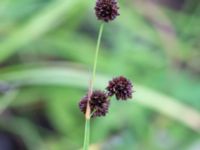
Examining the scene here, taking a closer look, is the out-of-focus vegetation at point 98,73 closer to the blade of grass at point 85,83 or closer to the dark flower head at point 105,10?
the blade of grass at point 85,83

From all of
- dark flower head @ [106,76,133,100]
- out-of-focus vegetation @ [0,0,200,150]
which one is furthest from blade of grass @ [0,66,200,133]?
dark flower head @ [106,76,133,100]

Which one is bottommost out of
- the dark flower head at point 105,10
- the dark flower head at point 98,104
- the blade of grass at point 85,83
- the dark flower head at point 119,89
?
the dark flower head at point 98,104

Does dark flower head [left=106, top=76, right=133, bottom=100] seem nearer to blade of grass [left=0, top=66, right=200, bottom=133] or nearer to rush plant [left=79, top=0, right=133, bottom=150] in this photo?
rush plant [left=79, top=0, right=133, bottom=150]

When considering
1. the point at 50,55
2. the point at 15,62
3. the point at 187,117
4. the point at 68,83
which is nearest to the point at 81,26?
the point at 50,55

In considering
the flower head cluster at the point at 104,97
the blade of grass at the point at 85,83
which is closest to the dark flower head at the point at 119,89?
the flower head cluster at the point at 104,97

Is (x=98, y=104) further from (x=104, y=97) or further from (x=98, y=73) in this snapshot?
(x=98, y=73)

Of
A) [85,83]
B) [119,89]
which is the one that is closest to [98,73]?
[85,83]
